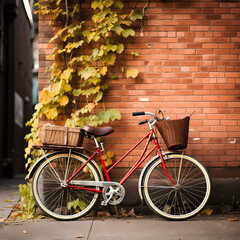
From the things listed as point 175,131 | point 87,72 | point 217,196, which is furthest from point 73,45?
point 217,196

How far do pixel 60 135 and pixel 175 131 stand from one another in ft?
4.67

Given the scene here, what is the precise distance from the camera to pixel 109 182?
4.50 meters

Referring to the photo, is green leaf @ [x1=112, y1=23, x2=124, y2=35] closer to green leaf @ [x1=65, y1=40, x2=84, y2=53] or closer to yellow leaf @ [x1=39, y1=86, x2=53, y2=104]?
green leaf @ [x1=65, y1=40, x2=84, y2=53]

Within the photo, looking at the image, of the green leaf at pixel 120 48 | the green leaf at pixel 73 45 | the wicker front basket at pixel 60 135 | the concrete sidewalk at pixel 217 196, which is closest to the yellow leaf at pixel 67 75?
the green leaf at pixel 73 45

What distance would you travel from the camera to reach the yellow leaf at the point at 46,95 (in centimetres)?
493

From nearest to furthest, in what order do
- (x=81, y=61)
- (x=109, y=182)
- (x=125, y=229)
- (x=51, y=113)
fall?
1. (x=125, y=229)
2. (x=109, y=182)
3. (x=51, y=113)
4. (x=81, y=61)

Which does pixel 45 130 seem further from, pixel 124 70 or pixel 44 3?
pixel 44 3

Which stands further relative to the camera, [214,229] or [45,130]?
[45,130]

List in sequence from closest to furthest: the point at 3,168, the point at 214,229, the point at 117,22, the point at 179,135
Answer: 1. the point at 214,229
2. the point at 179,135
3. the point at 117,22
4. the point at 3,168

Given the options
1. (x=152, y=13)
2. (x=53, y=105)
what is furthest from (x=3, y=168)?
(x=152, y=13)

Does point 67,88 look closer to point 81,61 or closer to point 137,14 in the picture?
point 81,61

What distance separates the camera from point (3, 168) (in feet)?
44.5

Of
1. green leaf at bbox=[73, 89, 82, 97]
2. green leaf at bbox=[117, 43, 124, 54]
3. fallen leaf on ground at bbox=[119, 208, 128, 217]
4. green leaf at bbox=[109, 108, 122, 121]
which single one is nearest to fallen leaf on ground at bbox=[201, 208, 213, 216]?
fallen leaf on ground at bbox=[119, 208, 128, 217]

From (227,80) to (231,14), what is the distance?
957mm
